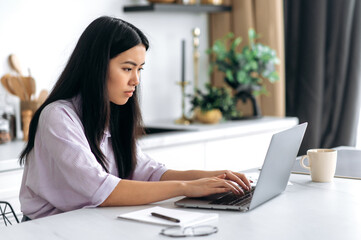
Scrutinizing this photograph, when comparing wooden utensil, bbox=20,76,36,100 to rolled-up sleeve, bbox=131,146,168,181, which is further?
wooden utensil, bbox=20,76,36,100

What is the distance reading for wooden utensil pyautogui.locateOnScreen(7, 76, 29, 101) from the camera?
9.36 feet

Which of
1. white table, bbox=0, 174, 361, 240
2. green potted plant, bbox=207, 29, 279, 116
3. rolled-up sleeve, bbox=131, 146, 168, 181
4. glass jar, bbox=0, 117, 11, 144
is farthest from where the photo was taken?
green potted plant, bbox=207, 29, 279, 116

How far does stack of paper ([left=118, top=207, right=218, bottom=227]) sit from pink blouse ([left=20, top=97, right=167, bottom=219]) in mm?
156

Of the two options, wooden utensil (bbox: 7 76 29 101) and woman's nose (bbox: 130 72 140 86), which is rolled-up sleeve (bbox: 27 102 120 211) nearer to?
woman's nose (bbox: 130 72 140 86)

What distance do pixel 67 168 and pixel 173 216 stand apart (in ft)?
1.20

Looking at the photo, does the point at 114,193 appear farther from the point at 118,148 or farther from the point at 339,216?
the point at 339,216

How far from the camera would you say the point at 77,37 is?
316 centimetres

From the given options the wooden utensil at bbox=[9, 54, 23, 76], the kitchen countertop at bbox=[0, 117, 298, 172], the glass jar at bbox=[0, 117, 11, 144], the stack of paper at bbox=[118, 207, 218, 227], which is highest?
the wooden utensil at bbox=[9, 54, 23, 76]

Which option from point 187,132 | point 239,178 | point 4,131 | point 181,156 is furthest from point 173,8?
point 239,178

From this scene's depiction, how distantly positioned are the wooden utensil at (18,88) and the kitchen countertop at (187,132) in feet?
0.75

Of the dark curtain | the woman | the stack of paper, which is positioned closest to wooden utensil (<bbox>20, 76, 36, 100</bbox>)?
the woman

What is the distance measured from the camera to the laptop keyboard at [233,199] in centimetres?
143

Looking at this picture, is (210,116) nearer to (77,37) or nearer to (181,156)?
(181,156)

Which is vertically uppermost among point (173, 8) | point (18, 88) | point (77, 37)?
point (173, 8)
